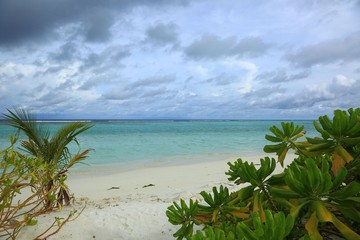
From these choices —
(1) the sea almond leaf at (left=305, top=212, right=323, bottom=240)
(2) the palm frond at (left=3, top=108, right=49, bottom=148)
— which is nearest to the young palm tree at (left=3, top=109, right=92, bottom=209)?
(2) the palm frond at (left=3, top=108, right=49, bottom=148)

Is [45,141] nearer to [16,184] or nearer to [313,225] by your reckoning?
[16,184]

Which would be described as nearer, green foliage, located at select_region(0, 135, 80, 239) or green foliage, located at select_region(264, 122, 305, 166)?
green foliage, located at select_region(264, 122, 305, 166)

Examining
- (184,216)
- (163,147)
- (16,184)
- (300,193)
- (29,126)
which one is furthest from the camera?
(163,147)

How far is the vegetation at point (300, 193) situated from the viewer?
38.4 inches

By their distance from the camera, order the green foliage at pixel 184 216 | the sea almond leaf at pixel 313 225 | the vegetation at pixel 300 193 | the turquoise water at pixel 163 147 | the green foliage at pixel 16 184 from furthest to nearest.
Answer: the turquoise water at pixel 163 147 → the green foliage at pixel 16 184 → the green foliage at pixel 184 216 → the sea almond leaf at pixel 313 225 → the vegetation at pixel 300 193

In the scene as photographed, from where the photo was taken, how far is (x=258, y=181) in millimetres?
1361

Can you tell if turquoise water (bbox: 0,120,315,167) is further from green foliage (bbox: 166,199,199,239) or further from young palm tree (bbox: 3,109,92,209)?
green foliage (bbox: 166,199,199,239)

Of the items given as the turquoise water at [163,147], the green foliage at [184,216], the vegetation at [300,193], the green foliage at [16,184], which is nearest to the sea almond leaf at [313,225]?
the vegetation at [300,193]

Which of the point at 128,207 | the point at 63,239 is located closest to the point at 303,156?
the point at 63,239

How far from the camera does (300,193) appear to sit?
1.11 metres

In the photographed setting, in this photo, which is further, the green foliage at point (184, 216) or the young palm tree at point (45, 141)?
the young palm tree at point (45, 141)

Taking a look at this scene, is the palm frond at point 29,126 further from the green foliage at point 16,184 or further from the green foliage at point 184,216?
the green foliage at point 184,216

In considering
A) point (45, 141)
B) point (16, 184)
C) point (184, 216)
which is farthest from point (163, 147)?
point (184, 216)

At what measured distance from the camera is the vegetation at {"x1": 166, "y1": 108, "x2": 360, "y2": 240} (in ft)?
3.20
